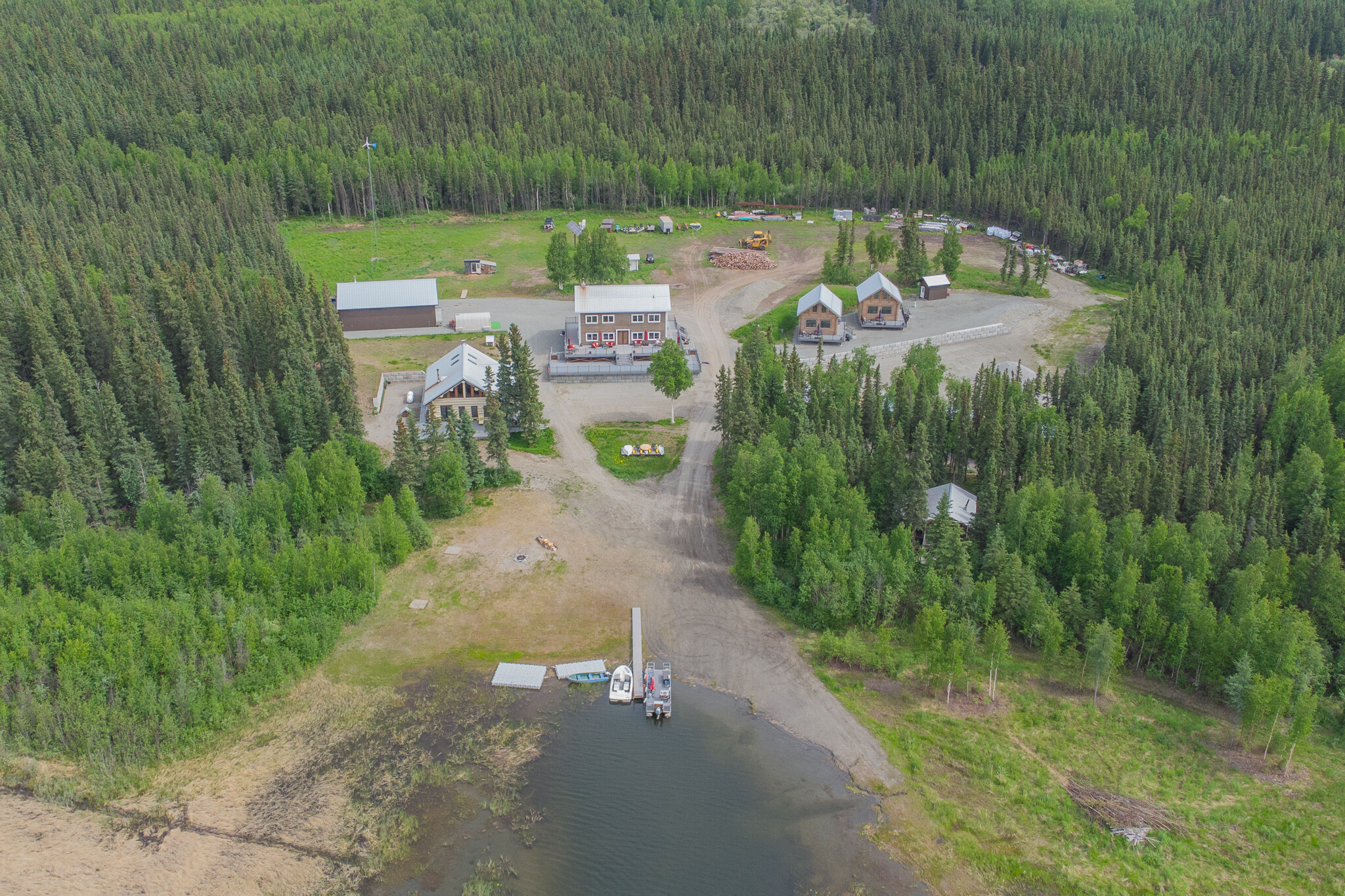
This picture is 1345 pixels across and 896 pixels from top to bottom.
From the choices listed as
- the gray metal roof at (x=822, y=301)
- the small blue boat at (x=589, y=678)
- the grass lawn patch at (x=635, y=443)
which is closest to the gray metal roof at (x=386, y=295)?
the grass lawn patch at (x=635, y=443)

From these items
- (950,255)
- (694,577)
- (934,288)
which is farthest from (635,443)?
(950,255)

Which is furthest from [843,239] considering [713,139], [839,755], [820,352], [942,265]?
[839,755]

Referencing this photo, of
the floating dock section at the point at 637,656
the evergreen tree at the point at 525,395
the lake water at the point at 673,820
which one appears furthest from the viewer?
the evergreen tree at the point at 525,395

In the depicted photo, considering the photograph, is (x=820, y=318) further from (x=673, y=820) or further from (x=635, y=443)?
(x=673, y=820)

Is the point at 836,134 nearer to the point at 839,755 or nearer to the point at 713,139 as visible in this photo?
the point at 713,139

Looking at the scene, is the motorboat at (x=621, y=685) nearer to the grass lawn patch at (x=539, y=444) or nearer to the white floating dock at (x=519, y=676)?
the white floating dock at (x=519, y=676)

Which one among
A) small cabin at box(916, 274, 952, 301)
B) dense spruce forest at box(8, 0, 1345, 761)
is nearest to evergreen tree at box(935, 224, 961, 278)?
small cabin at box(916, 274, 952, 301)
